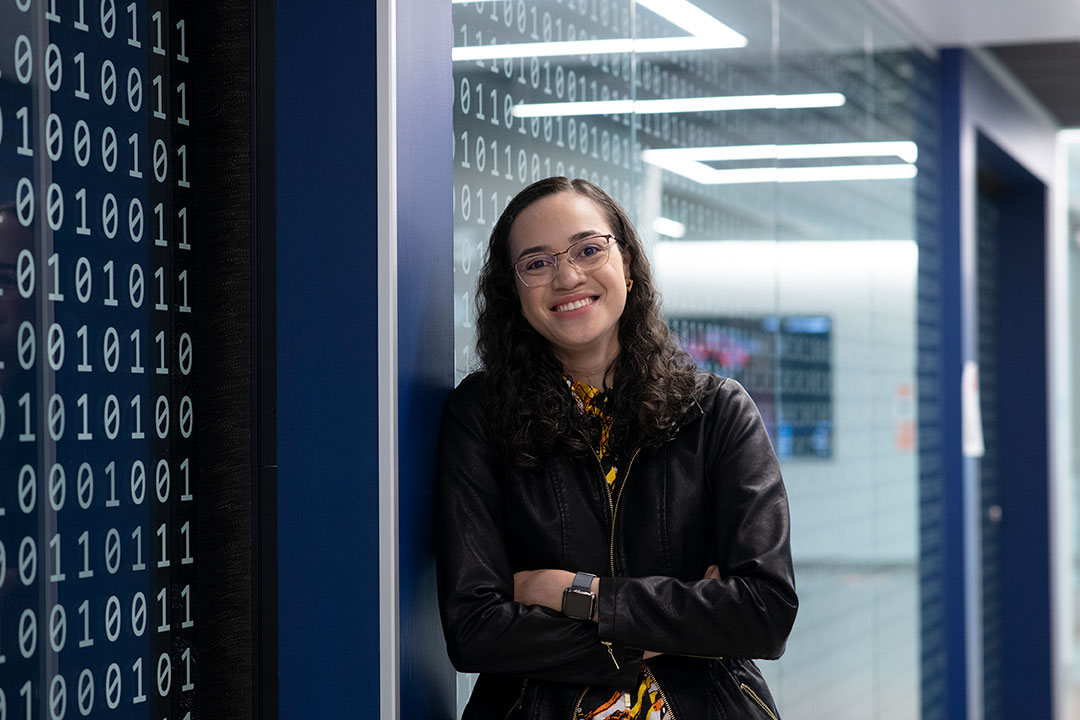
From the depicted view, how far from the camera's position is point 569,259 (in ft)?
6.78

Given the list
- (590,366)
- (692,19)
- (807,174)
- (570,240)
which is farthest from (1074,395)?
(570,240)

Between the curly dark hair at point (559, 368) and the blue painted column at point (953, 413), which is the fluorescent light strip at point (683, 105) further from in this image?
the blue painted column at point (953, 413)

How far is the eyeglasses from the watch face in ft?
1.56

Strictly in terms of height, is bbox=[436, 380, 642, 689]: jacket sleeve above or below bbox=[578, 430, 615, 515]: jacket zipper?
below

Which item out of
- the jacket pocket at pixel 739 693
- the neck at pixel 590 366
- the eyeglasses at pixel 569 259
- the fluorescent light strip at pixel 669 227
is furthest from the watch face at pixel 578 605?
the fluorescent light strip at pixel 669 227

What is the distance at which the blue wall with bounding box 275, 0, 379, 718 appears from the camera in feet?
6.39

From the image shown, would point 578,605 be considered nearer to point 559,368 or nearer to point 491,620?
point 491,620

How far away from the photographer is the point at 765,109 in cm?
Answer: 359

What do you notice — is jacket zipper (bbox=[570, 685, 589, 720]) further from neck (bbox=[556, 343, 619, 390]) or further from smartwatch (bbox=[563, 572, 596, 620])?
neck (bbox=[556, 343, 619, 390])

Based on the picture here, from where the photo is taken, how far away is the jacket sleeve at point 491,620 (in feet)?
6.32

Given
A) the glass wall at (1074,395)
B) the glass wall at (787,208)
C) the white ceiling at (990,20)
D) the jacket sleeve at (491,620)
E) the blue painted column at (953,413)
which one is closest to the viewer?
the jacket sleeve at (491,620)

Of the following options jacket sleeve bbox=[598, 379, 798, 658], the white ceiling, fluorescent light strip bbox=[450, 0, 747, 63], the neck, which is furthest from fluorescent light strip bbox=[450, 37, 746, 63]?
the white ceiling

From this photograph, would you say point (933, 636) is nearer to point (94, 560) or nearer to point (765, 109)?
point (765, 109)

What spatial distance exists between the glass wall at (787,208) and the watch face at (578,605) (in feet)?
1.69
